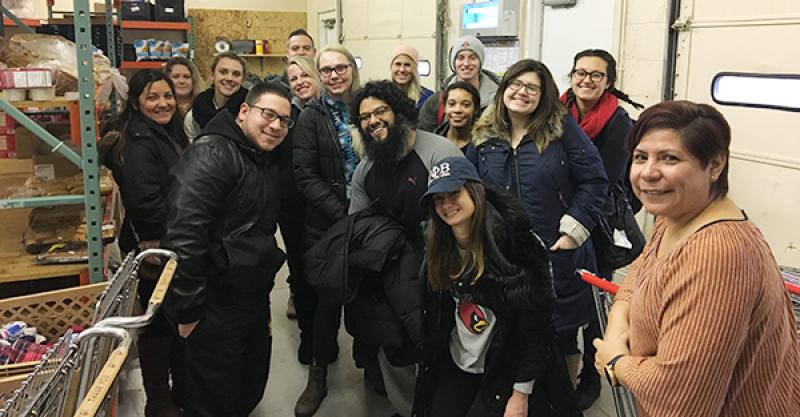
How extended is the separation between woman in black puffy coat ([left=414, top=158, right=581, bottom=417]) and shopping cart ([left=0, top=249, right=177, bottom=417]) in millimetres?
983

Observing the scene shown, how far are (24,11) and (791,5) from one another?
182 inches

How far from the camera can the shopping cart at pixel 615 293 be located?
5.03 feet

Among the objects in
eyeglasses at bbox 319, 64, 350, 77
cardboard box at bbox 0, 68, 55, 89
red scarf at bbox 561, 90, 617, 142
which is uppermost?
eyeglasses at bbox 319, 64, 350, 77

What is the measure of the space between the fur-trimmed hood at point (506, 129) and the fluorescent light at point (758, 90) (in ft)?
3.40

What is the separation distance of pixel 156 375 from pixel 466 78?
214 cm

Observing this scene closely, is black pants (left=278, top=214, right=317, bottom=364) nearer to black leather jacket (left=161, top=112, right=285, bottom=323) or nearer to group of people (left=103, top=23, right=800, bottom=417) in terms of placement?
group of people (left=103, top=23, right=800, bottom=417)

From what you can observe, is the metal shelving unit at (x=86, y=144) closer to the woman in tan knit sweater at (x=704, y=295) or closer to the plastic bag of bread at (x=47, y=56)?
the plastic bag of bread at (x=47, y=56)

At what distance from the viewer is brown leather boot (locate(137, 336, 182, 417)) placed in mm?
2615

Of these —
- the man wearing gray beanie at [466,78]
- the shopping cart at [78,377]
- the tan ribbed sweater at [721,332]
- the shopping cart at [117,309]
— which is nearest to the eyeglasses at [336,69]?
the man wearing gray beanie at [466,78]

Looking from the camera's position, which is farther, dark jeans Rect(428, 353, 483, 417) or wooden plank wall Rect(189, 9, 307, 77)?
wooden plank wall Rect(189, 9, 307, 77)

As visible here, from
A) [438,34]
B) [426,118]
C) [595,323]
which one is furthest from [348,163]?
[438,34]

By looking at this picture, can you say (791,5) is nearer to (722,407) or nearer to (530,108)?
(530,108)

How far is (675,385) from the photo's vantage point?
3.78ft

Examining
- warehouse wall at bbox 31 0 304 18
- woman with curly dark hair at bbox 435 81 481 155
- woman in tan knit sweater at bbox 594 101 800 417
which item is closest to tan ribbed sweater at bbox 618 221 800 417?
woman in tan knit sweater at bbox 594 101 800 417
